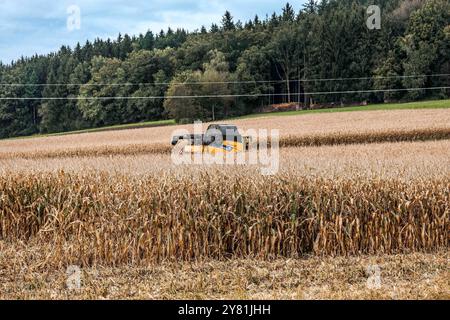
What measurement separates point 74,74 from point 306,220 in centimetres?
9973

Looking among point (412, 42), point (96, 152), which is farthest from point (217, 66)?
point (96, 152)

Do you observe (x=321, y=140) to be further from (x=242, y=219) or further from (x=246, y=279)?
(x=246, y=279)

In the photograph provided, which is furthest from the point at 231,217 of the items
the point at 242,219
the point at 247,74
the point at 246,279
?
the point at 247,74

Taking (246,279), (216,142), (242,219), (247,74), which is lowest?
(246,279)

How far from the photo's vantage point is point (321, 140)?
95.9 ft

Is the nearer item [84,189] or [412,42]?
[84,189]

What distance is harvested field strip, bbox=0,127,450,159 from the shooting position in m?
29.1

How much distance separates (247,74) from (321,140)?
180 feet

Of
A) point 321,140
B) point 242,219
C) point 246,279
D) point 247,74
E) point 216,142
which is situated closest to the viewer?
point 246,279

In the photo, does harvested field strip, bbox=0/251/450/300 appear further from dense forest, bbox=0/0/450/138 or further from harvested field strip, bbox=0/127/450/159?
dense forest, bbox=0/0/450/138

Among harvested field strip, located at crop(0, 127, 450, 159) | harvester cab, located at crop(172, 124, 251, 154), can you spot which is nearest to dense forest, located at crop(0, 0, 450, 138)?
harvested field strip, located at crop(0, 127, 450, 159)

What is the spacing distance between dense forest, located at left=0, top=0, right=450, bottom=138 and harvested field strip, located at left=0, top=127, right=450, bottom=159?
3715 centimetres
